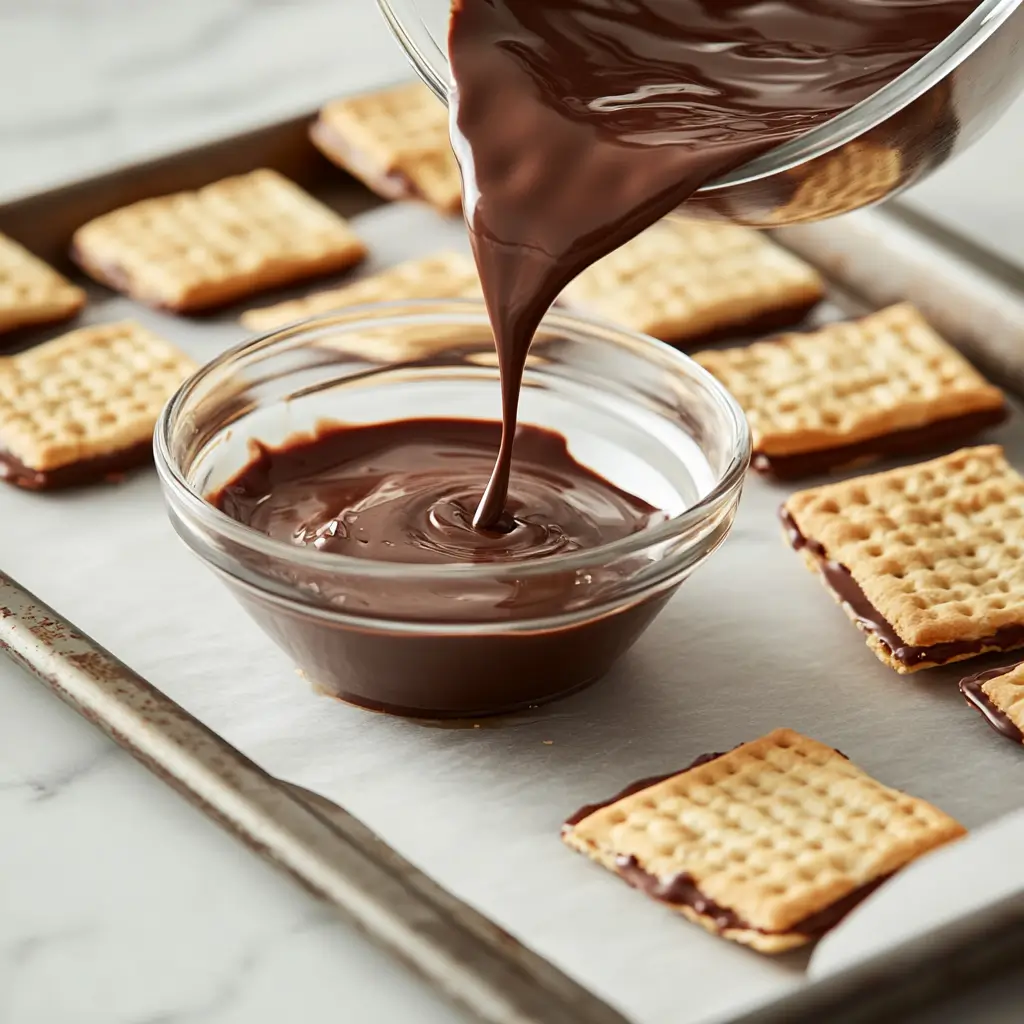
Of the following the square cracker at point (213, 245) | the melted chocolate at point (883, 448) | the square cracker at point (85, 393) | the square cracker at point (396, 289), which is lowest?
the square cracker at point (85, 393)

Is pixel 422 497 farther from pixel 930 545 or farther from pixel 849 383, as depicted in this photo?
pixel 849 383

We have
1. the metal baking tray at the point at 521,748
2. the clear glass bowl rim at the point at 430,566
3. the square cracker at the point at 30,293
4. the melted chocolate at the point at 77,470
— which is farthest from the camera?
the square cracker at the point at 30,293

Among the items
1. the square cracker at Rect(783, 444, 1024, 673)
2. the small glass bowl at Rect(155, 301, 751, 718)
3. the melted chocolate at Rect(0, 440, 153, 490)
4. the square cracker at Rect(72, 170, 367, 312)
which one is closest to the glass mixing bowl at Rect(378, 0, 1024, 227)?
the small glass bowl at Rect(155, 301, 751, 718)

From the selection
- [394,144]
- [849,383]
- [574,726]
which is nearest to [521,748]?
[574,726]

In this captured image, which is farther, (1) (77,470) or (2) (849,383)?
(2) (849,383)

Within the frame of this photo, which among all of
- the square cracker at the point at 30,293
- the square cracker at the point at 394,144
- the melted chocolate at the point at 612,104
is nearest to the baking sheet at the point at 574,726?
the melted chocolate at the point at 612,104

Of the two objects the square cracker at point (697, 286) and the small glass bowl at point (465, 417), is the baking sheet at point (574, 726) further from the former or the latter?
the square cracker at point (697, 286)
